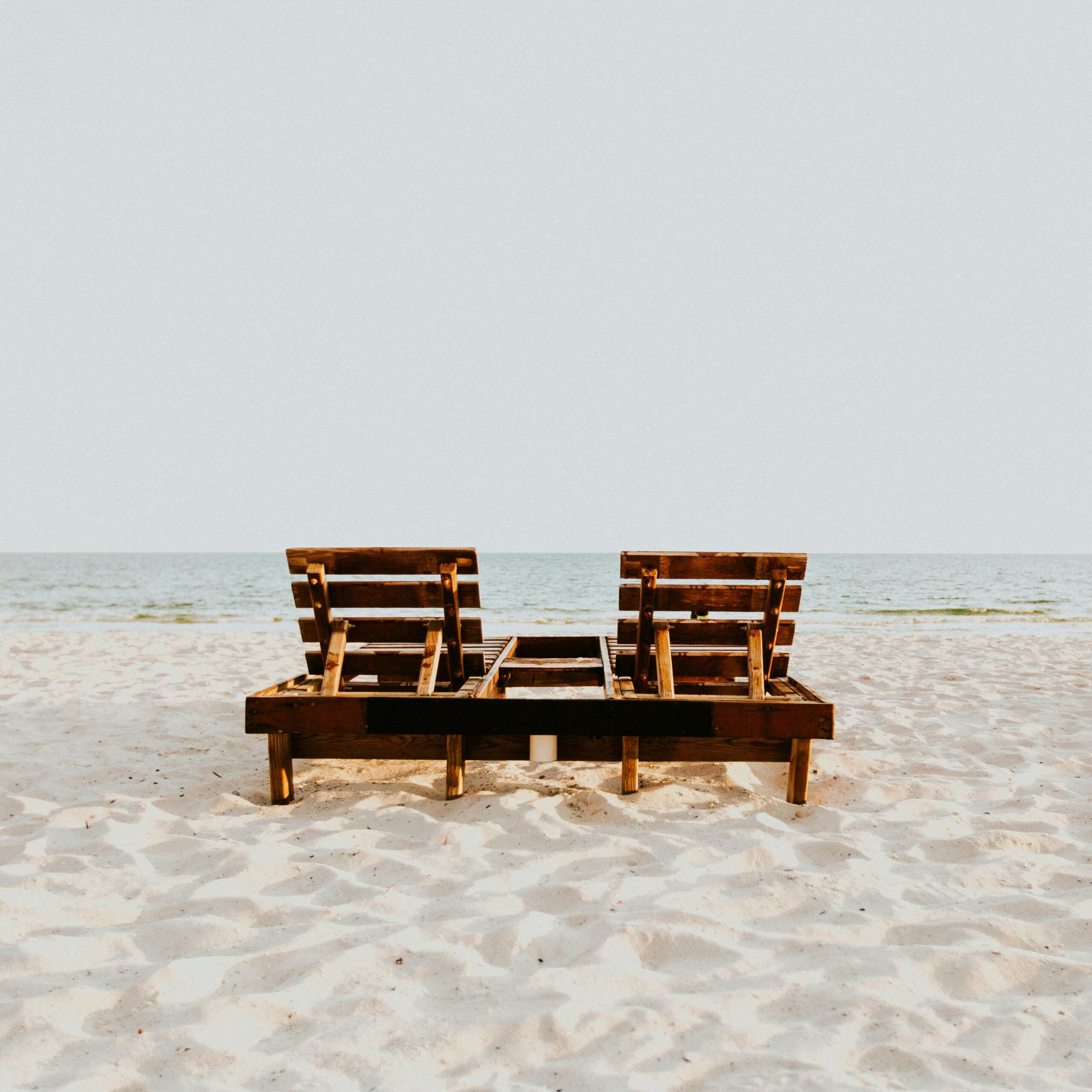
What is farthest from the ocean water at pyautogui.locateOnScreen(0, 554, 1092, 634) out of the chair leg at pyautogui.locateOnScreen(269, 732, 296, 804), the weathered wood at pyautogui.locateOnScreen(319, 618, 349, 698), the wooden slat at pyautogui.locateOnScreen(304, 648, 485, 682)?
the chair leg at pyautogui.locateOnScreen(269, 732, 296, 804)

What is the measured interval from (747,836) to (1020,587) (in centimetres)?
3778

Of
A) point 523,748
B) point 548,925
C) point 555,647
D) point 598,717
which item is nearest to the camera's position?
point 548,925

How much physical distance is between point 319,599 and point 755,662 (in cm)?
257

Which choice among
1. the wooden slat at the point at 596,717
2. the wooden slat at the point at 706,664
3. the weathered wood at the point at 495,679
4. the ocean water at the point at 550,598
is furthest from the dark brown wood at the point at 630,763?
the ocean water at the point at 550,598

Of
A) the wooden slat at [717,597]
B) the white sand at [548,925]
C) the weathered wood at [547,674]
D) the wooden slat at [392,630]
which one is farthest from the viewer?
the weathered wood at [547,674]

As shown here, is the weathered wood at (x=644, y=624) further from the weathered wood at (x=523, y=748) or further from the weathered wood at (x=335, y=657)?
the weathered wood at (x=335, y=657)

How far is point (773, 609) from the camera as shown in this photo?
13.8 feet

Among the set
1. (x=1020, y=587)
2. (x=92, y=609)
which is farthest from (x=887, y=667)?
Answer: (x=1020, y=587)

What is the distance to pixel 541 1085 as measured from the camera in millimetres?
1776

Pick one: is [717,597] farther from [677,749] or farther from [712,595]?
[677,749]

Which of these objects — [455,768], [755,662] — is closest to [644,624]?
[755,662]

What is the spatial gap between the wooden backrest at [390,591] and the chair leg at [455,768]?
2.16ft

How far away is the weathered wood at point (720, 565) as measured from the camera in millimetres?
4113

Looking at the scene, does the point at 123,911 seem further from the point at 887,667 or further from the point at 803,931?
the point at 887,667
